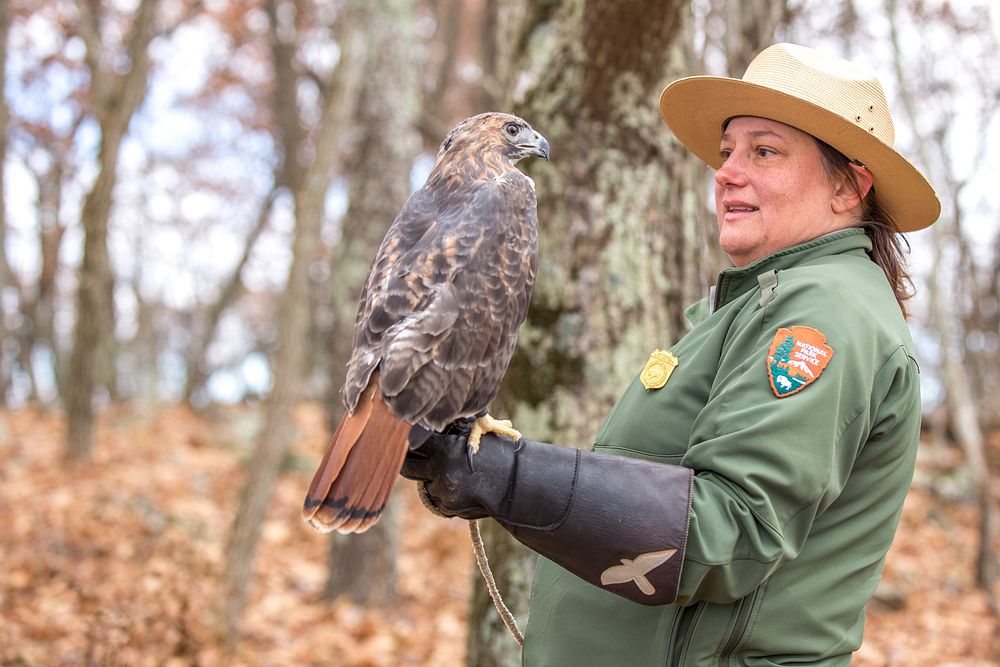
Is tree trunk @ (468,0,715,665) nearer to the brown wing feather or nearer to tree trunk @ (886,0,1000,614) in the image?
the brown wing feather

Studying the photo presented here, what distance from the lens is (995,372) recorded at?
43.2 feet

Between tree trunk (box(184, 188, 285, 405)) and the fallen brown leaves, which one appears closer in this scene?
the fallen brown leaves

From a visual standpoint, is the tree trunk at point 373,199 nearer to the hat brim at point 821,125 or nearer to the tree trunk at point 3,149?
the hat brim at point 821,125

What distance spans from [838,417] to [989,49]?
12.5 meters

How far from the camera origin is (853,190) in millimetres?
2105

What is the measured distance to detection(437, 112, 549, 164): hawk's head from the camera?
2441 millimetres

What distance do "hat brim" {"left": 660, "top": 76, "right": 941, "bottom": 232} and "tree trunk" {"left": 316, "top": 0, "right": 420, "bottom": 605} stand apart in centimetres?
440

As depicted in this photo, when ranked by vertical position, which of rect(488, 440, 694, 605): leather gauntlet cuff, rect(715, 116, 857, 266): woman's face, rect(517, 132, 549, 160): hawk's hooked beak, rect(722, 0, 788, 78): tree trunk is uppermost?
rect(722, 0, 788, 78): tree trunk

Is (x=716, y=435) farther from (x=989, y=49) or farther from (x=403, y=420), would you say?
(x=989, y=49)

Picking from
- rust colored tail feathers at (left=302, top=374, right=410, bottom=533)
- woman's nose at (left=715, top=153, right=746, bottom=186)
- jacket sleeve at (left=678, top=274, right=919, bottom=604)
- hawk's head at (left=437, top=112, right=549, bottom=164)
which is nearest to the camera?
jacket sleeve at (left=678, top=274, right=919, bottom=604)

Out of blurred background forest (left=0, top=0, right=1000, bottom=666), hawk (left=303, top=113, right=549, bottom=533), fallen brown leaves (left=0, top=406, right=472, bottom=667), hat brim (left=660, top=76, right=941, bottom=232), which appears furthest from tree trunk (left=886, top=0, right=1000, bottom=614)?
hawk (left=303, top=113, right=549, bottom=533)

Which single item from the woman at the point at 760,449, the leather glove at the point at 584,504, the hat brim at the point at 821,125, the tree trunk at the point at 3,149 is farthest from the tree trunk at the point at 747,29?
the tree trunk at the point at 3,149

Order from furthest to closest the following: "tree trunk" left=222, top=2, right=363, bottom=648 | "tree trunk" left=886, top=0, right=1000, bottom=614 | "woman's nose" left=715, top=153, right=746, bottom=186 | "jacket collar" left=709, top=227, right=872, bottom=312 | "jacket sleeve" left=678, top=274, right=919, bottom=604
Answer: "tree trunk" left=886, top=0, right=1000, bottom=614 < "tree trunk" left=222, top=2, right=363, bottom=648 < "woman's nose" left=715, top=153, right=746, bottom=186 < "jacket collar" left=709, top=227, right=872, bottom=312 < "jacket sleeve" left=678, top=274, right=919, bottom=604

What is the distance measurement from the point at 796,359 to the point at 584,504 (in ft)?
1.59
